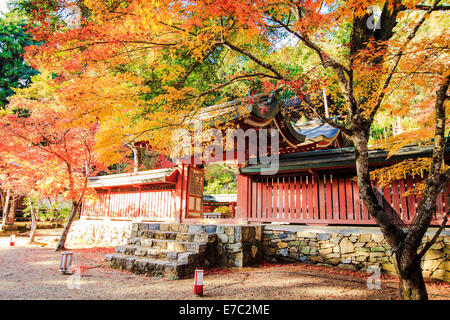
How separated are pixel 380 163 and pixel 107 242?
37.3ft

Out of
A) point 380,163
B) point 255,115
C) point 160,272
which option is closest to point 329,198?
point 380,163

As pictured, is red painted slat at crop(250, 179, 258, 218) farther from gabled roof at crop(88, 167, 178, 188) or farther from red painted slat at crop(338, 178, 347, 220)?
gabled roof at crop(88, 167, 178, 188)

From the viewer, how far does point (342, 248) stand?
7.01m

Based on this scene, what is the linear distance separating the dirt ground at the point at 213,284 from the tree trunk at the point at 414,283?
2.34ft

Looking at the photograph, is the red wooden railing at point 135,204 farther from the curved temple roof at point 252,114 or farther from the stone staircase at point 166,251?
the curved temple roof at point 252,114

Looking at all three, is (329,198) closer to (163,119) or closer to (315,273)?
(315,273)

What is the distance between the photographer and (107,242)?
12.2 m

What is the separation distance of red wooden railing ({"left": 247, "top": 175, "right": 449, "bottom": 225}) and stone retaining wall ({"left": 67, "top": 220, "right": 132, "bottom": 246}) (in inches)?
240

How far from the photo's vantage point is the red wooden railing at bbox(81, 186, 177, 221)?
1141 cm

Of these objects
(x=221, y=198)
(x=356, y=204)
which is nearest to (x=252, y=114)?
(x=356, y=204)

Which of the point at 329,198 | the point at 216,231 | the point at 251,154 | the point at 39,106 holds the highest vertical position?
the point at 39,106

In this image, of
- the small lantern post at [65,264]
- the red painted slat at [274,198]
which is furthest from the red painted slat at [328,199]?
the small lantern post at [65,264]

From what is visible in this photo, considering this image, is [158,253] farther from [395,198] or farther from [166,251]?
[395,198]

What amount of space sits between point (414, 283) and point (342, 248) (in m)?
3.21
